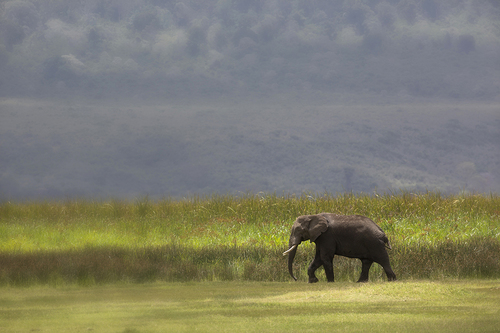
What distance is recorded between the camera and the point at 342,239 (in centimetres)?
1026

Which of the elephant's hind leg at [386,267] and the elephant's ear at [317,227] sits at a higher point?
the elephant's ear at [317,227]

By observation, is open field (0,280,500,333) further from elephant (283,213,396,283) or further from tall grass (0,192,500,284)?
tall grass (0,192,500,284)

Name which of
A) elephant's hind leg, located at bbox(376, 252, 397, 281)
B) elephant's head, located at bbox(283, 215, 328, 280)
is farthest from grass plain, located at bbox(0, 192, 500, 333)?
elephant's head, located at bbox(283, 215, 328, 280)

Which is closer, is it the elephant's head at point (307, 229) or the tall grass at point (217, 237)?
the elephant's head at point (307, 229)

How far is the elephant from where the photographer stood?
10.1 metres

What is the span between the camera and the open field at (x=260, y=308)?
6246 mm

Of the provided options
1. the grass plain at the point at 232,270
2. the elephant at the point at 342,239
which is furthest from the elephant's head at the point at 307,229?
the grass plain at the point at 232,270

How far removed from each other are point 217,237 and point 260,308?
907cm

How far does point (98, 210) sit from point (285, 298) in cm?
1634

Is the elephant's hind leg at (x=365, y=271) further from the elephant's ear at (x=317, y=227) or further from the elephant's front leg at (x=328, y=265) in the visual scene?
the elephant's ear at (x=317, y=227)

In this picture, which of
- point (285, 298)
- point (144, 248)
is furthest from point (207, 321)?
point (144, 248)

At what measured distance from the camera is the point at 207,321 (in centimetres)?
647

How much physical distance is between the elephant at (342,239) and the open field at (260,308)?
719 mm

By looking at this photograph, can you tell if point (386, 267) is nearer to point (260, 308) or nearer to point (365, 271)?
point (365, 271)
